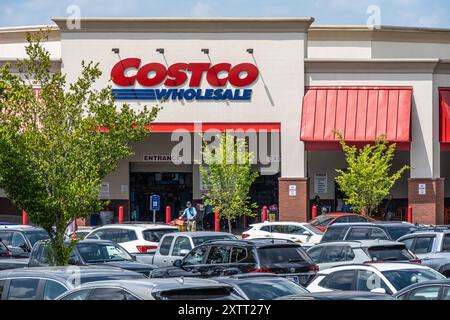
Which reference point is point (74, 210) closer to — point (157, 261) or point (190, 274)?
point (190, 274)

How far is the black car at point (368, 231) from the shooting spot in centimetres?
2683

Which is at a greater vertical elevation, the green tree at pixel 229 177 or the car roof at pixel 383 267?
the green tree at pixel 229 177

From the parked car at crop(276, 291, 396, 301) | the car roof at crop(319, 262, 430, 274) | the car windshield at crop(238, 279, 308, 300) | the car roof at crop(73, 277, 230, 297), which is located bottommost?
the car windshield at crop(238, 279, 308, 300)

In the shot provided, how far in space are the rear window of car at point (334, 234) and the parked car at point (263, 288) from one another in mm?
13712

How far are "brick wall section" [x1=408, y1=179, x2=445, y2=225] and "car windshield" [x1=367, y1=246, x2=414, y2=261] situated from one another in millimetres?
24471

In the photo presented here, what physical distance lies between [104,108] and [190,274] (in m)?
4.71

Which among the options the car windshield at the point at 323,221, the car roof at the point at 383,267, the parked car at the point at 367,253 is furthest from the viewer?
the car windshield at the point at 323,221

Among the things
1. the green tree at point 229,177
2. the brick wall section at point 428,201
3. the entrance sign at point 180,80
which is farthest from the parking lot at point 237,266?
the brick wall section at point 428,201

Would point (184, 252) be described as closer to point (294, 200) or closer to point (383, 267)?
point (383, 267)

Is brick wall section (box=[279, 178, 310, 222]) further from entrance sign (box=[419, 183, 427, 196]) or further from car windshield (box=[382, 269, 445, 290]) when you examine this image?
car windshield (box=[382, 269, 445, 290])

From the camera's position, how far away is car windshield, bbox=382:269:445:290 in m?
15.7

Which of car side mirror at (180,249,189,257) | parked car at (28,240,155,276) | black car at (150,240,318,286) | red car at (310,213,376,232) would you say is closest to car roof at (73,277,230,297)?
black car at (150,240,318,286)

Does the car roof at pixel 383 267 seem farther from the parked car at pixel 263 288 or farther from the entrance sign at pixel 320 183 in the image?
the entrance sign at pixel 320 183
